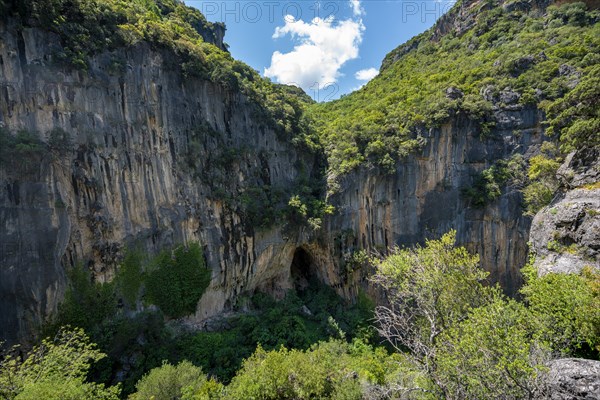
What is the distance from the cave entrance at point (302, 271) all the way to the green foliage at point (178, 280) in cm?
978

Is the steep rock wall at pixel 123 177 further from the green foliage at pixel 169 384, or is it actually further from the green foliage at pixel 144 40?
the green foliage at pixel 169 384

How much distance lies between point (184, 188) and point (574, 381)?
19.8 meters

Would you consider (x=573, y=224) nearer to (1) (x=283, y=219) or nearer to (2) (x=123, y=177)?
(1) (x=283, y=219)

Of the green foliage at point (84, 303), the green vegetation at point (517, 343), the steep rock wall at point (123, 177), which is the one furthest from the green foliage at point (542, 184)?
the green foliage at point (84, 303)

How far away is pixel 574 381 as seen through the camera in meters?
6.00

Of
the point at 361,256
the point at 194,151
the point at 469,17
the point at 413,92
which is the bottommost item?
the point at 361,256

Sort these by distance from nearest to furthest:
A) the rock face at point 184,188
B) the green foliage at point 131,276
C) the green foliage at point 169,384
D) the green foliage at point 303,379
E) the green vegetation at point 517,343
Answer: the green vegetation at point 517,343, the green foliage at point 303,379, the green foliage at point 169,384, the rock face at point 184,188, the green foliage at point 131,276

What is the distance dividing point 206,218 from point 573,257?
19302 millimetres

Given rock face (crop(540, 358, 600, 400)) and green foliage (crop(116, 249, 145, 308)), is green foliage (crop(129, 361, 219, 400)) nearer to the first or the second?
green foliage (crop(116, 249, 145, 308))

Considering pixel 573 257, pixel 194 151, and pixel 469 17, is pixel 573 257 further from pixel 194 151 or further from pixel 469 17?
pixel 469 17

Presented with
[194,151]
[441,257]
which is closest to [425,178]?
[441,257]

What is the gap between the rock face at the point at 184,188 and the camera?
13945 millimetres

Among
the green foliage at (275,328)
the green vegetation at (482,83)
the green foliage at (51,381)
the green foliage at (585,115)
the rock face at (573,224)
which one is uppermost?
the green vegetation at (482,83)

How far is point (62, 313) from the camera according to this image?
14.4 m
